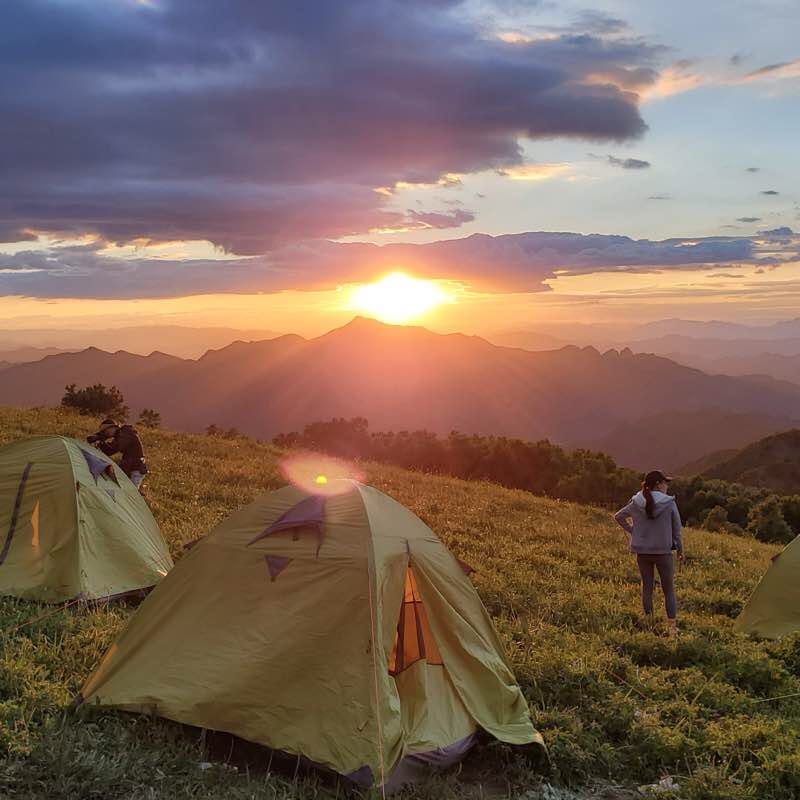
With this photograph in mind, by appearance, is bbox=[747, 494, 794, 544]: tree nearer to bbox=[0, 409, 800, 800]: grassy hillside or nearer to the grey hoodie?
bbox=[0, 409, 800, 800]: grassy hillside

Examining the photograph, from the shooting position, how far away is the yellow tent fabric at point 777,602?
42.8ft

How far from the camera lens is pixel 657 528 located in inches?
516

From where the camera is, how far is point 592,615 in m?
13.7

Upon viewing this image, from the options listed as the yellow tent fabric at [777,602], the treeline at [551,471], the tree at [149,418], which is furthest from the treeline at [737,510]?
the tree at [149,418]

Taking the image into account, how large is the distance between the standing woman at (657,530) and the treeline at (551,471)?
20.0 meters

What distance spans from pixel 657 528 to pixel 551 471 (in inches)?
1229

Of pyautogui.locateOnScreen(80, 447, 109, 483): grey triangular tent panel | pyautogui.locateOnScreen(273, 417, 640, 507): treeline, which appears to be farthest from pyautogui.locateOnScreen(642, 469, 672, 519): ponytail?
pyautogui.locateOnScreen(273, 417, 640, 507): treeline

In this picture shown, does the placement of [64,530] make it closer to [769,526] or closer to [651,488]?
[651,488]

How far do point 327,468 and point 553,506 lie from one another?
26.0 ft

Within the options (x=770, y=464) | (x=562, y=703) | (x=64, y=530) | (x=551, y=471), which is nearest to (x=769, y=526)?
(x=551, y=471)

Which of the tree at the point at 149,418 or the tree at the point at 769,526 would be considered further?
the tree at the point at 149,418

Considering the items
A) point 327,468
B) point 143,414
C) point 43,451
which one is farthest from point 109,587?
point 143,414

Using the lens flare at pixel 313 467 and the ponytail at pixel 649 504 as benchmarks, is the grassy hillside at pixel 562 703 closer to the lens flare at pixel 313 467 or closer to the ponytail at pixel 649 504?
the ponytail at pixel 649 504

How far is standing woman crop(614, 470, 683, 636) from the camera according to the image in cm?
1309
